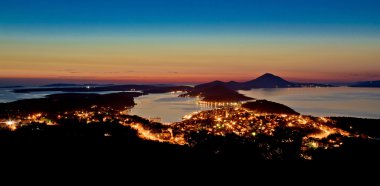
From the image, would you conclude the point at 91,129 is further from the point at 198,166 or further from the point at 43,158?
the point at 198,166

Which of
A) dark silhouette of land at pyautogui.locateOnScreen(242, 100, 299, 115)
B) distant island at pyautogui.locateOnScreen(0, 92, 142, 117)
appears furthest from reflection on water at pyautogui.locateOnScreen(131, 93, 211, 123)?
dark silhouette of land at pyautogui.locateOnScreen(242, 100, 299, 115)

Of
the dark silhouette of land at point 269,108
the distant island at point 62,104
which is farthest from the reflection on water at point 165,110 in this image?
the dark silhouette of land at point 269,108

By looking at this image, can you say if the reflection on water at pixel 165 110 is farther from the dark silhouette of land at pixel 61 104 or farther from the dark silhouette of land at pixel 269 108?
the dark silhouette of land at pixel 269 108

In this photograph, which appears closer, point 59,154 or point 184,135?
point 59,154

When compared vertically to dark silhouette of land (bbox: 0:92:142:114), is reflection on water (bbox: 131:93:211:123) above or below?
below

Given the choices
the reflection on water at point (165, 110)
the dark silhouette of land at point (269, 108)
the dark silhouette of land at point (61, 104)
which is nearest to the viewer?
the dark silhouette of land at point (269, 108)

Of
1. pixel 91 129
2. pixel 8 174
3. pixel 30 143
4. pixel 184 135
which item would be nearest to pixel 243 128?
pixel 184 135

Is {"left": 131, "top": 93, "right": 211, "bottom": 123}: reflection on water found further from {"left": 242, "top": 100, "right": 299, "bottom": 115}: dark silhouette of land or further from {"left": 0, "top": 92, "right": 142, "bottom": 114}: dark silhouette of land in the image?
{"left": 242, "top": 100, "right": 299, "bottom": 115}: dark silhouette of land

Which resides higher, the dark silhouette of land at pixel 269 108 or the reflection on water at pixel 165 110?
the dark silhouette of land at pixel 269 108

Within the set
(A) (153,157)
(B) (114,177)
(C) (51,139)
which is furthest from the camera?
(C) (51,139)

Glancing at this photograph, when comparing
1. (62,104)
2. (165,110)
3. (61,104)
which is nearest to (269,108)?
(165,110)

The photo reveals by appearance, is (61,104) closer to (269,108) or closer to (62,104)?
(62,104)
